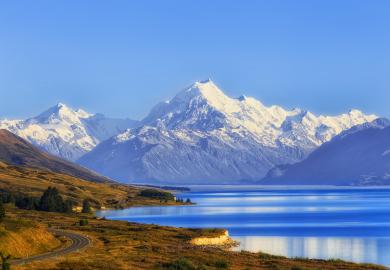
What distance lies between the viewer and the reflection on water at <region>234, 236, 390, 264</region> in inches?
5753

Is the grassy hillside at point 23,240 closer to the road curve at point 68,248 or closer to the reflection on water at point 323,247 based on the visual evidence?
the road curve at point 68,248

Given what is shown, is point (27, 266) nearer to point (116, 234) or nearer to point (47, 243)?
point (47, 243)

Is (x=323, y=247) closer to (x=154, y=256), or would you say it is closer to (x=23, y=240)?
(x=154, y=256)

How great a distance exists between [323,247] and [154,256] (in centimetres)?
5785

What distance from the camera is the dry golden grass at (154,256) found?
327 feet

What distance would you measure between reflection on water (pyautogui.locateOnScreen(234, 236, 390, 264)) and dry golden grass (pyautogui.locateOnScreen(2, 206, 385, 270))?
12.6 m

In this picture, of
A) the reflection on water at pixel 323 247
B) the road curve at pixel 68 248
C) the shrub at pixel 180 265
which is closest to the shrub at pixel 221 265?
the shrub at pixel 180 265

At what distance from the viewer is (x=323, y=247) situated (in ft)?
541

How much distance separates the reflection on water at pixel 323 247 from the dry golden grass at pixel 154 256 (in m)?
12.6

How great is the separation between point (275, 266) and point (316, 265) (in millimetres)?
8496

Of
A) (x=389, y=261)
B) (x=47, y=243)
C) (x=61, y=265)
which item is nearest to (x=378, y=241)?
(x=389, y=261)

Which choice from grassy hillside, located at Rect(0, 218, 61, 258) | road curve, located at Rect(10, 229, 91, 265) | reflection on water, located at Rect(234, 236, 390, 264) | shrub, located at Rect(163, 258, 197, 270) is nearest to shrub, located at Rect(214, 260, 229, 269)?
shrub, located at Rect(163, 258, 197, 270)

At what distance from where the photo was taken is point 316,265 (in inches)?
4562

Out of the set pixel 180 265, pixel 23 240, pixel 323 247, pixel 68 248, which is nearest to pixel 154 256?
pixel 68 248
